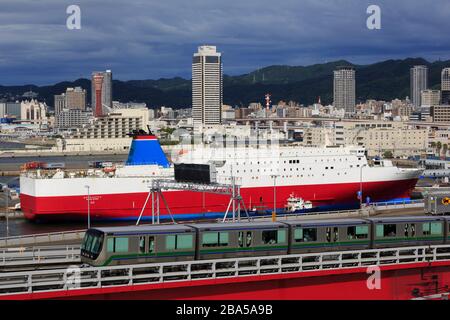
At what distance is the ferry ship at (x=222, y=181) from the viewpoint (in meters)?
44.3

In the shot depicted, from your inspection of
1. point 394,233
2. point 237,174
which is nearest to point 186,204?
point 237,174

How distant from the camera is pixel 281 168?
47.3 metres

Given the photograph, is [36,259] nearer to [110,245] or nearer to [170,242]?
[110,245]

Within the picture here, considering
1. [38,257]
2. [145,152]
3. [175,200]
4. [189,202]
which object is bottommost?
[189,202]

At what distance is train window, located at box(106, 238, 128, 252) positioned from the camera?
15516mm

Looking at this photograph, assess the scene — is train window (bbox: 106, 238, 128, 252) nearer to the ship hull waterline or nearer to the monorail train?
the monorail train

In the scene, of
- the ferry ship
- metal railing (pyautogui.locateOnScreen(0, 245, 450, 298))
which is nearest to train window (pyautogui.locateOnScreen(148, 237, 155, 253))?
metal railing (pyautogui.locateOnScreen(0, 245, 450, 298))

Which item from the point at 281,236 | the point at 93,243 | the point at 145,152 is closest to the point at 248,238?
the point at 281,236

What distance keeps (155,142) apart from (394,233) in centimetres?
3216

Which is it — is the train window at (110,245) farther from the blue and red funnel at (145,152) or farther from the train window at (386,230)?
the blue and red funnel at (145,152)

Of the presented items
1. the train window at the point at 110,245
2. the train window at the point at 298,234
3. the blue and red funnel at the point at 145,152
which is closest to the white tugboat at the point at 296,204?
the blue and red funnel at the point at 145,152

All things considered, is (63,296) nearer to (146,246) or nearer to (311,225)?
(146,246)

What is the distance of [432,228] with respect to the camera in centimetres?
1838

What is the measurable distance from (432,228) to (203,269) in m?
5.50
